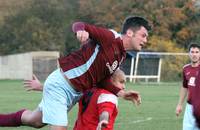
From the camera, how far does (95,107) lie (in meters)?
6.46

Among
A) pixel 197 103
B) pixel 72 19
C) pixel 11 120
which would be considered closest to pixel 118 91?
pixel 11 120

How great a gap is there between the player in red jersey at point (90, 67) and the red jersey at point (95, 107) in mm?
134

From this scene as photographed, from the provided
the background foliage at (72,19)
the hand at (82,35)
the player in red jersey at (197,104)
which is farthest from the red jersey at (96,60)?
the background foliage at (72,19)

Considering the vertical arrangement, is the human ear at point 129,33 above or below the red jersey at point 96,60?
above

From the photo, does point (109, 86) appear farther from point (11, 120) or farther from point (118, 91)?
point (11, 120)

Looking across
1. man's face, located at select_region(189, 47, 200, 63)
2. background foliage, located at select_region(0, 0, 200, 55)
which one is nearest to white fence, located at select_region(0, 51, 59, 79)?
background foliage, located at select_region(0, 0, 200, 55)

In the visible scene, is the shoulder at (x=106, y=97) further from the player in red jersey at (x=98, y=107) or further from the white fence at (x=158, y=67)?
the white fence at (x=158, y=67)

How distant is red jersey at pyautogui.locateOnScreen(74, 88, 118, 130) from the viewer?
6.33 metres

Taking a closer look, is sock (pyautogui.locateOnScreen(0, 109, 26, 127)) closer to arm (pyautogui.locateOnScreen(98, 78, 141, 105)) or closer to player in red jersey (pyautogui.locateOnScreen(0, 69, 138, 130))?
player in red jersey (pyautogui.locateOnScreen(0, 69, 138, 130))

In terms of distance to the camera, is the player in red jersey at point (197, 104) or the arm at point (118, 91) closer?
the player in red jersey at point (197, 104)

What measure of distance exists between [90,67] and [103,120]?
2.83ft

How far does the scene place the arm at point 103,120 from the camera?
593 centimetres

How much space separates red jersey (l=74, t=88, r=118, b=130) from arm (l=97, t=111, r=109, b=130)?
12cm

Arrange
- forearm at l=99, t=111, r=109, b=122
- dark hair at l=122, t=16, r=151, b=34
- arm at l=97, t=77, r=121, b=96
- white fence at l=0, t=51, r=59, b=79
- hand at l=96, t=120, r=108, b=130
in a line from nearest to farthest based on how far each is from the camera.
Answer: hand at l=96, t=120, r=108, b=130 → forearm at l=99, t=111, r=109, b=122 → arm at l=97, t=77, r=121, b=96 → dark hair at l=122, t=16, r=151, b=34 → white fence at l=0, t=51, r=59, b=79
